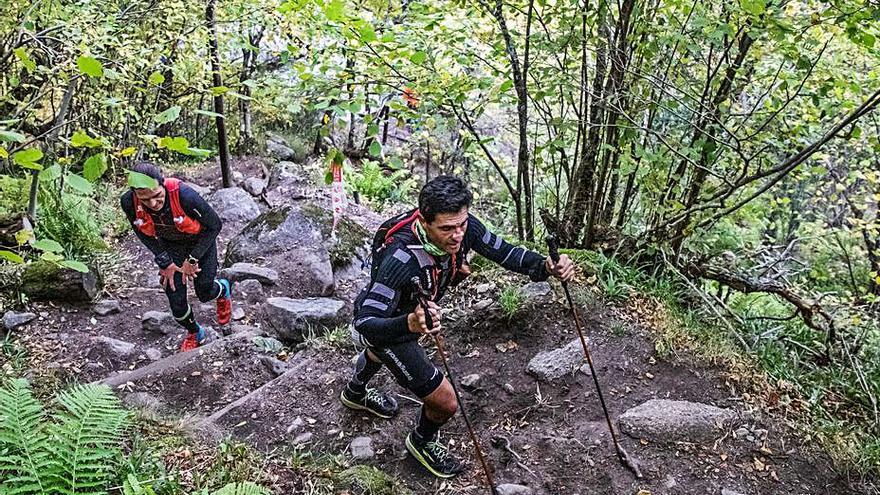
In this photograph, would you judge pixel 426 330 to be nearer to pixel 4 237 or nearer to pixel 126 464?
pixel 126 464

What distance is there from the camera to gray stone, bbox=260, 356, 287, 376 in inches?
245

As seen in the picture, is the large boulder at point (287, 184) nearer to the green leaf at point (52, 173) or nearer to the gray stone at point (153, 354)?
the gray stone at point (153, 354)

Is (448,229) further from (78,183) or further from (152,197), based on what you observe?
(152,197)

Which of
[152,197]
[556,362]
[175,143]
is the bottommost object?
[556,362]

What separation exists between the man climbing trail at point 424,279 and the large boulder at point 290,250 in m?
3.70

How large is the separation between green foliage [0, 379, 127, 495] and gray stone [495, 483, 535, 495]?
2.58 metres

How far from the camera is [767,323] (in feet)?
19.9

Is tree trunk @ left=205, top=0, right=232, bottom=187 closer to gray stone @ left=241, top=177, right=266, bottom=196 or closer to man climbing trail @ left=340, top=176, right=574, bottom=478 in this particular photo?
gray stone @ left=241, top=177, right=266, bottom=196

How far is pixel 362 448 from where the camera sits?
16.2 ft

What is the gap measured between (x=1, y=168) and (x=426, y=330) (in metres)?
10.6

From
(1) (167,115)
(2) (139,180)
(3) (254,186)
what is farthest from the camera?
(3) (254,186)

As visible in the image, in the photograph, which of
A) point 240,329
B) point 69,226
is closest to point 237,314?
point 240,329

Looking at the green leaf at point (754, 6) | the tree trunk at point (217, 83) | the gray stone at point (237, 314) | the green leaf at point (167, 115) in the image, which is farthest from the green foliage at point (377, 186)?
the green leaf at point (167, 115)

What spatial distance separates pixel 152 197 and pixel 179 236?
2.62 feet
